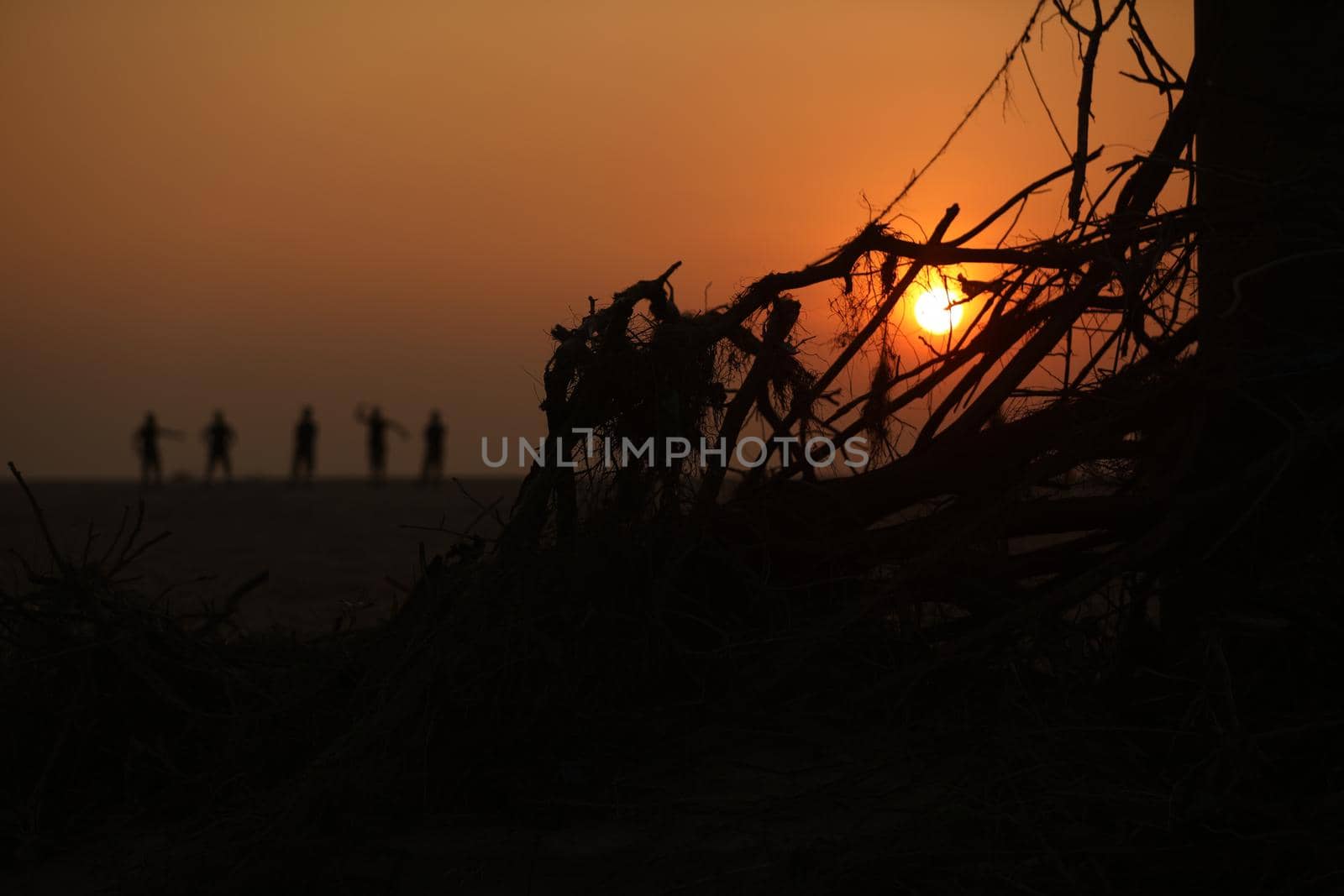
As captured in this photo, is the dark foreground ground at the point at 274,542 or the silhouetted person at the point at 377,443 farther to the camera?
the silhouetted person at the point at 377,443

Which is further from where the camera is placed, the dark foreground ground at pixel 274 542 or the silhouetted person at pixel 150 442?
the silhouetted person at pixel 150 442

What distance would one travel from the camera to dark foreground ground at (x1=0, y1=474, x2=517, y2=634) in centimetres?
759

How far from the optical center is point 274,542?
44.6 feet

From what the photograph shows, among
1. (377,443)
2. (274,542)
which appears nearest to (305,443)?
(377,443)

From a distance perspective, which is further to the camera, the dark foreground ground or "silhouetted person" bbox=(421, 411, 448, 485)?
"silhouetted person" bbox=(421, 411, 448, 485)

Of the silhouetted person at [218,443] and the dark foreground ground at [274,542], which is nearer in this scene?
the dark foreground ground at [274,542]

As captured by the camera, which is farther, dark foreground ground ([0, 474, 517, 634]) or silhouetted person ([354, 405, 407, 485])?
silhouetted person ([354, 405, 407, 485])

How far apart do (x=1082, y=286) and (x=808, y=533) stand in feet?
3.95

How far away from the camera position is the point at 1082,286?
4086 millimetres

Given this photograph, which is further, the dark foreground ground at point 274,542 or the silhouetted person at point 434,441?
the silhouetted person at point 434,441

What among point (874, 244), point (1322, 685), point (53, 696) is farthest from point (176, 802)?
point (1322, 685)

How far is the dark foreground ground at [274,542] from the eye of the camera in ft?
24.9

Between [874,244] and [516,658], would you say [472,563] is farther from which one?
[874,244]

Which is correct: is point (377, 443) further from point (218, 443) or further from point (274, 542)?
point (274, 542)
